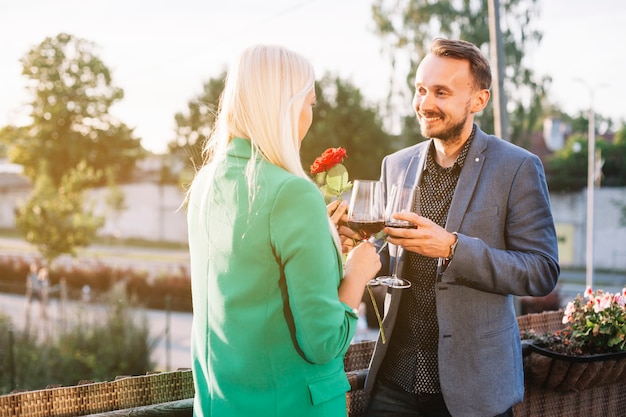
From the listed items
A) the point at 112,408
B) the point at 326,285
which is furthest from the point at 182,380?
the point at 326,285

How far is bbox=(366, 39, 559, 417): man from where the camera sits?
210 centimetres

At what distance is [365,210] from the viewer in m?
1.92

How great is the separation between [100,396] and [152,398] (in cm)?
19

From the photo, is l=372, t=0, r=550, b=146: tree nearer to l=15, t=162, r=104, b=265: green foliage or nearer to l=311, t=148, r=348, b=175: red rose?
l=15, t=162, r=104, b=265: green foliage

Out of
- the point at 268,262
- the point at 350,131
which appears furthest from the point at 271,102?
the point at 350,131

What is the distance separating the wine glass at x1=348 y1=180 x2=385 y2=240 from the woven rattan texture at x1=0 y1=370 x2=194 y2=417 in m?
0.90

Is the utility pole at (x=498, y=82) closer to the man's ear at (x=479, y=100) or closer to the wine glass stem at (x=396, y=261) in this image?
the man's ear at (x=479, y=100)

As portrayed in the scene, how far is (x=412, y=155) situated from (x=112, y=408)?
57.0 inches

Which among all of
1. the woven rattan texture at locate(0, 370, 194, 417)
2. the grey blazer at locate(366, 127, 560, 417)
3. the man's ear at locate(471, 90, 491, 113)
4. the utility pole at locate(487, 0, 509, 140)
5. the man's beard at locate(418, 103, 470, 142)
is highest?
the utility pole at locate(487, 0, 509, 140)

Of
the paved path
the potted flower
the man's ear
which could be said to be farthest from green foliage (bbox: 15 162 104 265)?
the man's ear

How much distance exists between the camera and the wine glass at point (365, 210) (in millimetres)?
1915

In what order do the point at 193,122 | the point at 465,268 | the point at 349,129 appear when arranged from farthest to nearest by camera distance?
the point at 193,122, the point at 349,129, the point at 465,268

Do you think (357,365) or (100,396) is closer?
(100,396)

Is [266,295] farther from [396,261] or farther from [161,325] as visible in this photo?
[161,325]
